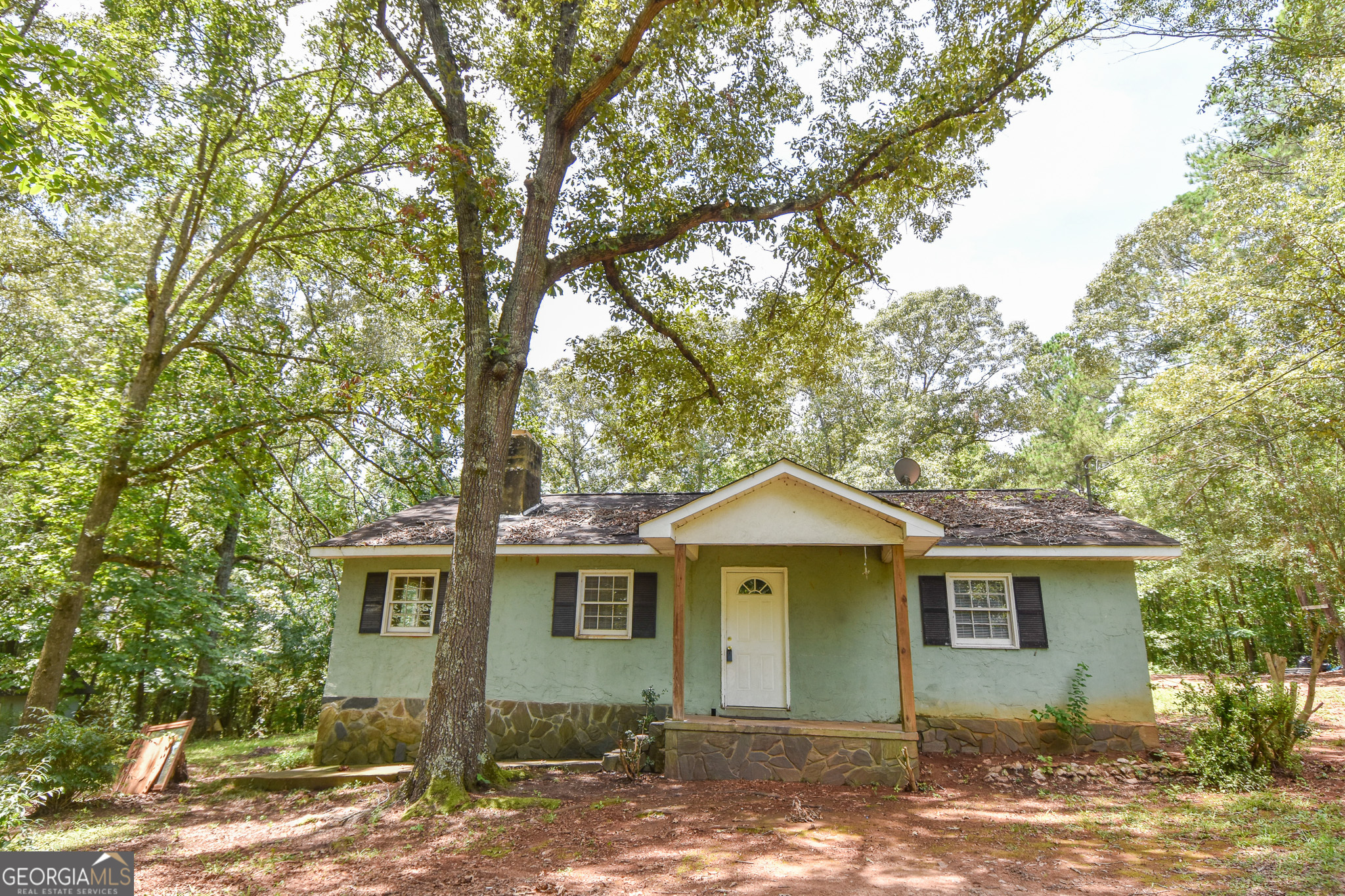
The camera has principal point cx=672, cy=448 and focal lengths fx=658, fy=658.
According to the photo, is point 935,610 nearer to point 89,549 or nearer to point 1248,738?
point 1248,738

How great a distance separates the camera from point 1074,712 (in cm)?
895

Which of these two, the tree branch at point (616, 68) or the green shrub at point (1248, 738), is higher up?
the tree branch at point (616, 68)

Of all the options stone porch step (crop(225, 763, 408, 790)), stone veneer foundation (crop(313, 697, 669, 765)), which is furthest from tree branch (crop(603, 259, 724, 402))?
stone porch step (crop(225, 763, 408, 790))

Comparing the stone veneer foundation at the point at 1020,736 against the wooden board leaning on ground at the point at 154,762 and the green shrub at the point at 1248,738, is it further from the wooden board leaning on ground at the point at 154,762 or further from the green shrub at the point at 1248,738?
the wooden board leaning on ground at the point at 154,762

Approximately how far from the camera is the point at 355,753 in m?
10.1

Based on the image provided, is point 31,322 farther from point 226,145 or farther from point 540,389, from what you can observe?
point 540,389

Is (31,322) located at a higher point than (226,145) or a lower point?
lower

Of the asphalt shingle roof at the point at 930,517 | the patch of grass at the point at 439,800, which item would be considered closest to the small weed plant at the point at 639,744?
the patch of grass at the point at 439,800

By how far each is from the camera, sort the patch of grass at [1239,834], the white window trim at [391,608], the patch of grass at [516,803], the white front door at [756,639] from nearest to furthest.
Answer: the patch of grass at [1239,834] < the patch of grass at [516,803] < the white front door at [756,639] < the white window trim at [391,608]

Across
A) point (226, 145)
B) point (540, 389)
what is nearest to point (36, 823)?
point (226, 145)

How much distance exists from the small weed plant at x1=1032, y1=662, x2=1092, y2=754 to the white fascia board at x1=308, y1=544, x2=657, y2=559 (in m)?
5.86

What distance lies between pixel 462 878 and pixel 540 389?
24.3 meters

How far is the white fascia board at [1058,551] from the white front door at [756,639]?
2.32 m

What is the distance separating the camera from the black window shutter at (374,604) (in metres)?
10.6
